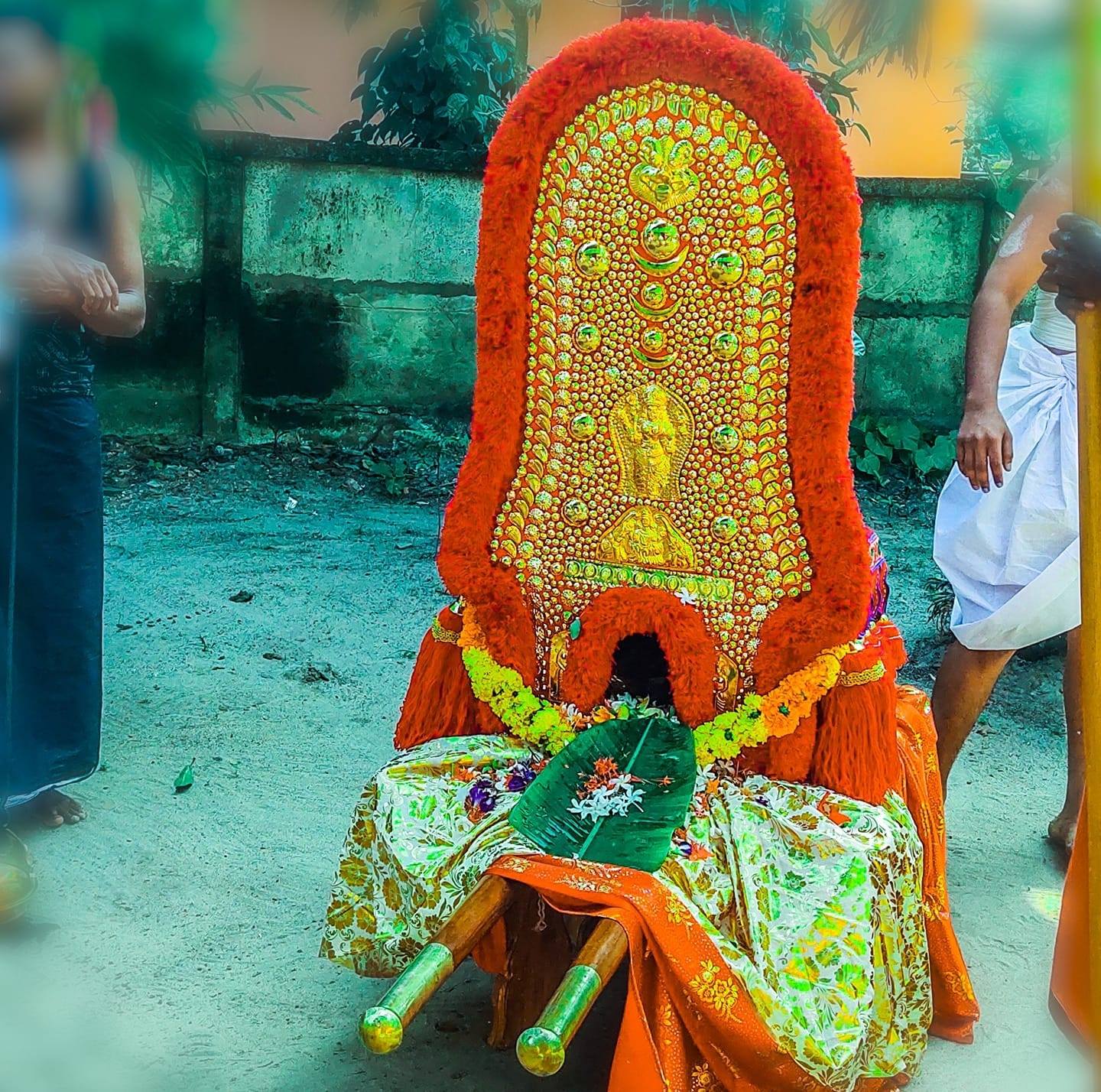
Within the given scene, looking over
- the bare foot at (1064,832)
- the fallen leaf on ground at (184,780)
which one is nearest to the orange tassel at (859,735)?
the bare foot at (1064,832)

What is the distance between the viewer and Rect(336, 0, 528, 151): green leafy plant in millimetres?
7305

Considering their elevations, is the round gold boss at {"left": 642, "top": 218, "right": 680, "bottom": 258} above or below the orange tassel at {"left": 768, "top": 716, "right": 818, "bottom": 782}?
above

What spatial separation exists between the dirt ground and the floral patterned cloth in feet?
0.90

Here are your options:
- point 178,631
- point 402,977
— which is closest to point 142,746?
point 178,631

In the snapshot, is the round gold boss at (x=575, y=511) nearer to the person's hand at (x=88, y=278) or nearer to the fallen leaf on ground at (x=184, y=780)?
the person's hand at (x=88, y=278)

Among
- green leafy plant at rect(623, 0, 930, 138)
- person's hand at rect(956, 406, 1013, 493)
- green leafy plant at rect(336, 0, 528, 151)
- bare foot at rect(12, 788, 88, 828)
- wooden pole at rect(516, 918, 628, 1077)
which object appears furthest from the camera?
green leafy plant at rect(336, 0, 528, 151)

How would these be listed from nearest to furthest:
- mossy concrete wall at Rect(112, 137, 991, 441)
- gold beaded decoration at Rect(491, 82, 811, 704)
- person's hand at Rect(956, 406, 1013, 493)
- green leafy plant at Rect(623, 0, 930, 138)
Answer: gold beaded decoration at Rect(491, 82, 811, 704), person's hand at Rect(956, 406, 1013, 493), green leafy plant at Rect(623, 0, 930, 138), mossy concrete wall at Rect(112, 137, 991, 441)

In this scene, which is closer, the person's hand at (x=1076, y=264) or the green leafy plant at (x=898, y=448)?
the person's hand at (x=1076, y=264)

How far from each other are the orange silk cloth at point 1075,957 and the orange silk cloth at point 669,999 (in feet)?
1.32

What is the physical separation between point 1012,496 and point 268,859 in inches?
75.8

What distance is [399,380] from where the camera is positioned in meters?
7.05

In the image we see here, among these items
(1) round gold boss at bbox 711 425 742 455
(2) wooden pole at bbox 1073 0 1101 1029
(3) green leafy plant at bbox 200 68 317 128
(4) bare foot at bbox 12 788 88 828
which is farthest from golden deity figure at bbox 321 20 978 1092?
(3) green leafy plant at bbox 200 68 317 128

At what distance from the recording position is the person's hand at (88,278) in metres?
2.77

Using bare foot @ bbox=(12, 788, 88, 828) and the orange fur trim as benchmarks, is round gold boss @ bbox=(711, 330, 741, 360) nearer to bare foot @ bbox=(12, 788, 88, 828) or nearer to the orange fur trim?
the orange fur trim
